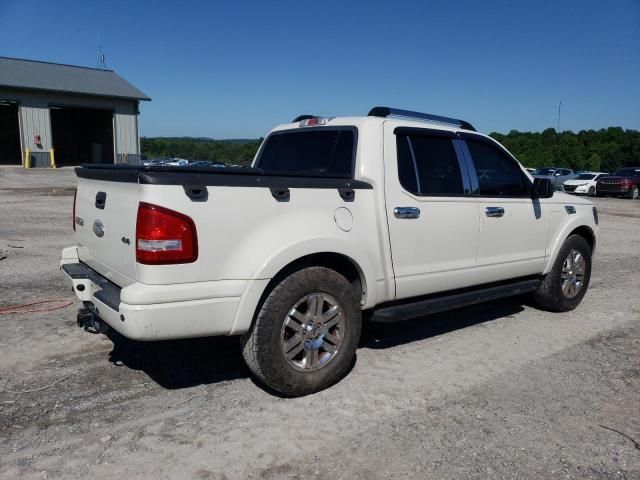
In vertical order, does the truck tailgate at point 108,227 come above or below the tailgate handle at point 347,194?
below

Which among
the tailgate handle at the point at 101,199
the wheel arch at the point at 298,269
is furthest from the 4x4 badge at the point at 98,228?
the wheel arch at the point at 298,269

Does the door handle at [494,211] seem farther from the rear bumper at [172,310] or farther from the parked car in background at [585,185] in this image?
the parked car in background at [585,185]

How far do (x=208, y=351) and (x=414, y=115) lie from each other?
8.83 feet

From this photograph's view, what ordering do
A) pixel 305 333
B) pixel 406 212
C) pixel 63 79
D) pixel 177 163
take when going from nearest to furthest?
pixel 305 333 → pixel 406 212 → pixel 177 163 → pixel 63 79

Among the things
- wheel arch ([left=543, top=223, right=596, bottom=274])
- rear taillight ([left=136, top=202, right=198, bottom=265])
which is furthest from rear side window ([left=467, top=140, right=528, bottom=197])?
rear taillight ([left=136, top=202, right=198, bottom=265])

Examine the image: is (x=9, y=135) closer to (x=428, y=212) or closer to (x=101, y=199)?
(x=101, y=199)

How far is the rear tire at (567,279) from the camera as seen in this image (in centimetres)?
594

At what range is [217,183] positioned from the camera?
3361 millimetres

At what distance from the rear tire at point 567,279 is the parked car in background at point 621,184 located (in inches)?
1000

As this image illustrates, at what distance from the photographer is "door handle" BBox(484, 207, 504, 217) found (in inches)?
196

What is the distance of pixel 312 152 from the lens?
479cm

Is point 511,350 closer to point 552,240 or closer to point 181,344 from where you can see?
point 552,240

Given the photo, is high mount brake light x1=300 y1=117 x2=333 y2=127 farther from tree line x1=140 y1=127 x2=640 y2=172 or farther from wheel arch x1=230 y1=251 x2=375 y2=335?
tree line x1=140 y1=127 x2=640 y2=172

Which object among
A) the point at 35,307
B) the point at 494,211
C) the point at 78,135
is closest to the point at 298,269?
the point at 494,211
